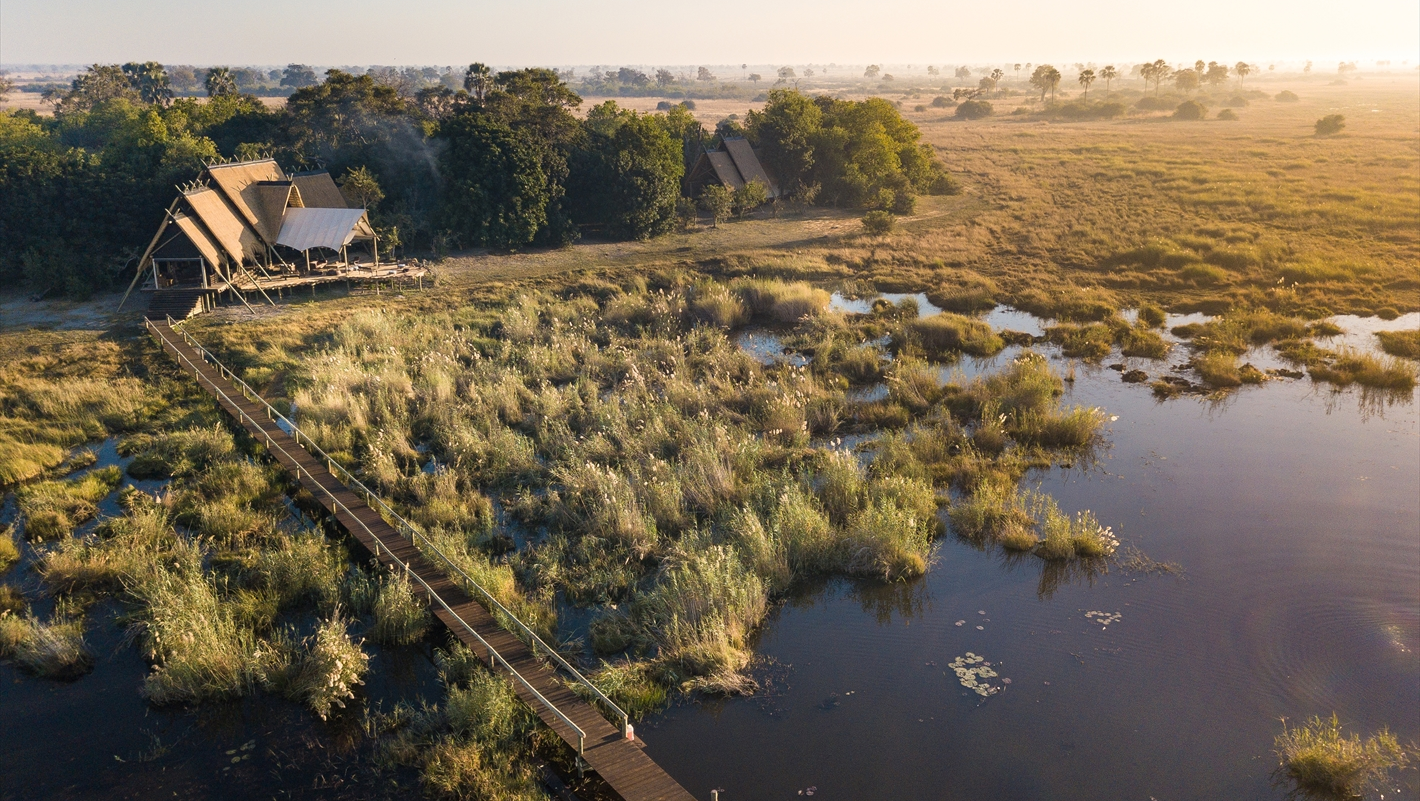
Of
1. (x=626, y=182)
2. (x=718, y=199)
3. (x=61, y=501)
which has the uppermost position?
(x=626, y=182)

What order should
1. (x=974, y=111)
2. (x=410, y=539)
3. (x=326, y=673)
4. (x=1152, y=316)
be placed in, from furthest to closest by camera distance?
(x=974, y=111)
(x=1152, y=316)
(x=410, y=539)
(x=326, y=673)

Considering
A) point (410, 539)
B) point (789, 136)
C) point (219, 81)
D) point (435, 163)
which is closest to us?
point (410, 539)

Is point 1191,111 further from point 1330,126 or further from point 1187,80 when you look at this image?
point 1187,80

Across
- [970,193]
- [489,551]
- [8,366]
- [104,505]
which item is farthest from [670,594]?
[970,193]

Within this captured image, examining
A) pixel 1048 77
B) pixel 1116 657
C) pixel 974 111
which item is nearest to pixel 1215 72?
pixel 1048 77

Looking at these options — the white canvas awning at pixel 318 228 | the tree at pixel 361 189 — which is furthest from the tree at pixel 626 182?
the white canvas awning at pixel 318 228

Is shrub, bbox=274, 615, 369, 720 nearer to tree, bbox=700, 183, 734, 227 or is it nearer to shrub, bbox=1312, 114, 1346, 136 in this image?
tree, bbox=700, 183, 734, 227

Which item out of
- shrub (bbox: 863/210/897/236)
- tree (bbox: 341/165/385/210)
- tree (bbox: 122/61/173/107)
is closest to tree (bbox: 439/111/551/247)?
tree (bbox: 341/165/385/210)
